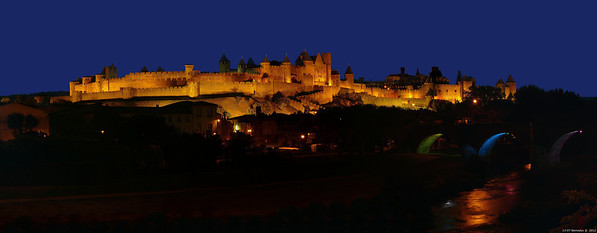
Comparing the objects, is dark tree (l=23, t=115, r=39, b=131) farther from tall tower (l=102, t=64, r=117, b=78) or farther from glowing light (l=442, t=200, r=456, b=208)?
tall tower (l=102, t=64, r=117, b=78)

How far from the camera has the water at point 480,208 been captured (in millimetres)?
27795

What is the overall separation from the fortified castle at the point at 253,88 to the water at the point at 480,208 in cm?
2932

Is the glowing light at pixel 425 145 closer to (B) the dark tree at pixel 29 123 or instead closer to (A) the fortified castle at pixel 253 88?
(A) the fortified castle at pixel 253 88

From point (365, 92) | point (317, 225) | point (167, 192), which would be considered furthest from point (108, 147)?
point (365, 92)

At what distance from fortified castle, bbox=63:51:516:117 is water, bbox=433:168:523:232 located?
29.3m

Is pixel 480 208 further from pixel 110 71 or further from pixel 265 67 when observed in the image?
pixel 110 71

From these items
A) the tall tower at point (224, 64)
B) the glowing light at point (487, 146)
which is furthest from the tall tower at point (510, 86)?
the glowing light at point (487, 146)

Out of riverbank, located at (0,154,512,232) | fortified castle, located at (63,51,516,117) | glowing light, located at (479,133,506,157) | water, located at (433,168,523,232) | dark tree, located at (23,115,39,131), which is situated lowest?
water, located at (433,168,523,232)

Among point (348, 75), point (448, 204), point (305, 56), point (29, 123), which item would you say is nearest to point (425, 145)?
point (448, 204)

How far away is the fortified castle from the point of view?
213 ft

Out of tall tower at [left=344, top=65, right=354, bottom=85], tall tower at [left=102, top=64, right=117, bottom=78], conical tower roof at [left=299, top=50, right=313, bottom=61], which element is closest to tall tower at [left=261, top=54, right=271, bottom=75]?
conical tower roof at [left=299, top=50, right=313, bottom=61]

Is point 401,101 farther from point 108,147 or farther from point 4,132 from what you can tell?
point 108,147

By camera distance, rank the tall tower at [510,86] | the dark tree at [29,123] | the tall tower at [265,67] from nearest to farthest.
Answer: the dark tree at [29,123], the tall tower at [265,67], the tall tower at [510,86]

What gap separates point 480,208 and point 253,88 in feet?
134
